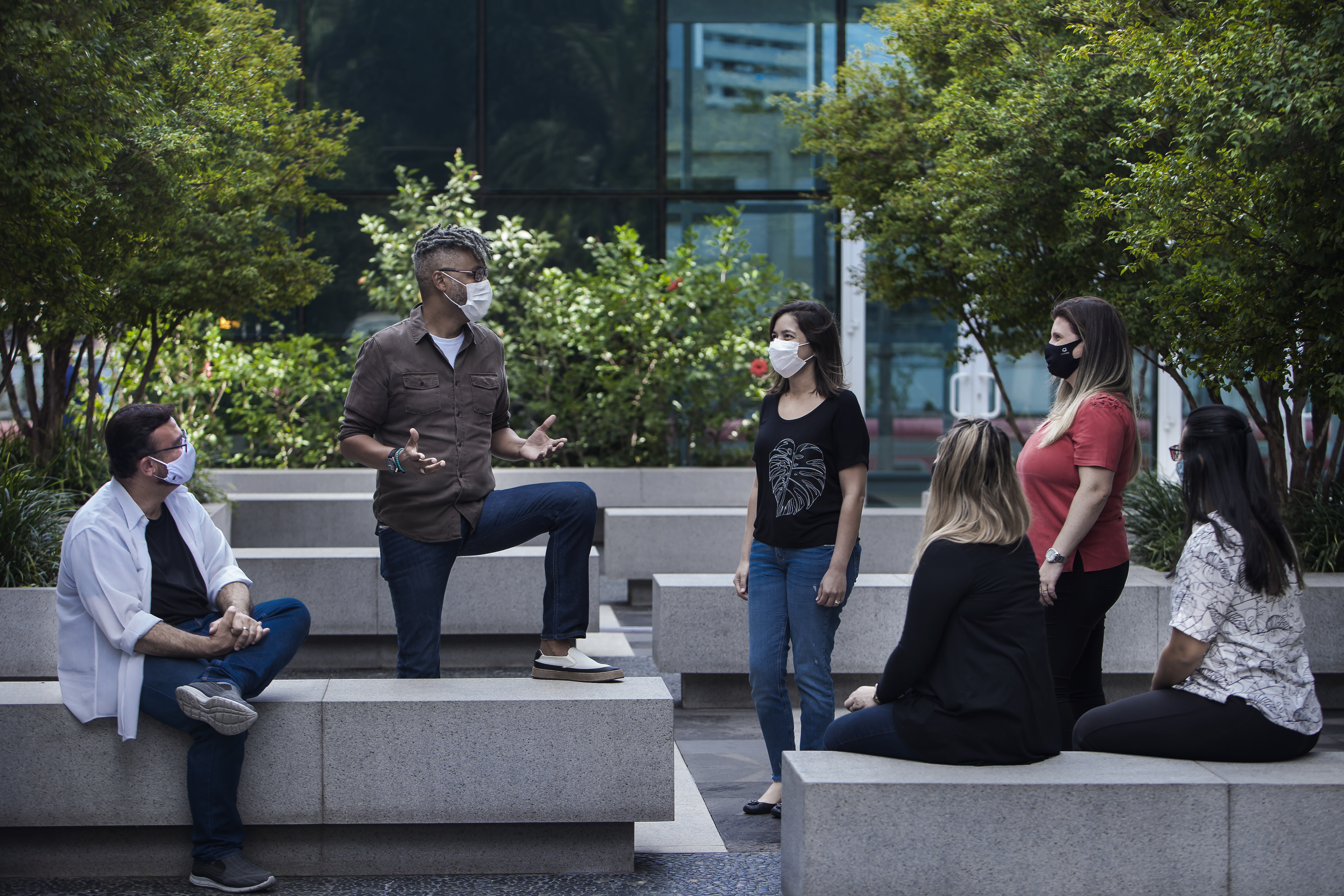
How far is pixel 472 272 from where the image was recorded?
4484 millimetres

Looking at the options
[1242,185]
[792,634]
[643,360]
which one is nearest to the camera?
[792,634]

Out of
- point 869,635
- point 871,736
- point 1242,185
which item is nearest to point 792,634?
point 871,736

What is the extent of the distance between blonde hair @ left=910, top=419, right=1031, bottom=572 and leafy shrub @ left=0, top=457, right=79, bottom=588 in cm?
482

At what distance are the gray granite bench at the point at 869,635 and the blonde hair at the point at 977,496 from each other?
288cm

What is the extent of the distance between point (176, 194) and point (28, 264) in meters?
1.41

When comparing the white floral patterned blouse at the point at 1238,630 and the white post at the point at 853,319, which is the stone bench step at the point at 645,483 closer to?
the white post at the point at 853,319

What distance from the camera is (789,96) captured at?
625 inches

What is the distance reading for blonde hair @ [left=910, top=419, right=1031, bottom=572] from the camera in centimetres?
376

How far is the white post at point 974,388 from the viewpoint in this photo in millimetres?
15859

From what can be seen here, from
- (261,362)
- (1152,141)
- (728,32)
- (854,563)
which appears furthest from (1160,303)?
(728,32)

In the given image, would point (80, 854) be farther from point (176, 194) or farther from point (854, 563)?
point (176, 194)

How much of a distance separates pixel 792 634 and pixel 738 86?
12599mm

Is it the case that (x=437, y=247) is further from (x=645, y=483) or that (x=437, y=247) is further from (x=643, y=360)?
(x=643, y=360)

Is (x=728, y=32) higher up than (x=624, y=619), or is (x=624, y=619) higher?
(x=728, y=32)
